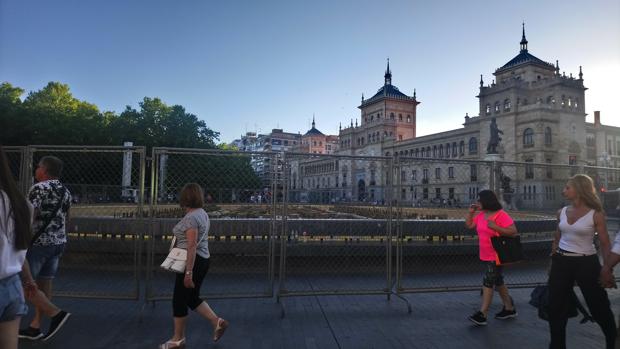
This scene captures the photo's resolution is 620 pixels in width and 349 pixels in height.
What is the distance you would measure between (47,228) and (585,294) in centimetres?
596

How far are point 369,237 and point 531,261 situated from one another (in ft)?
15.1

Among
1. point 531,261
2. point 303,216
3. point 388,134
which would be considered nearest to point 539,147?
point 388,134

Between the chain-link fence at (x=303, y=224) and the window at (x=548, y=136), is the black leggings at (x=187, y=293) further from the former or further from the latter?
the window at (x=548, y=136)

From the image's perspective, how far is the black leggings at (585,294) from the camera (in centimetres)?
418

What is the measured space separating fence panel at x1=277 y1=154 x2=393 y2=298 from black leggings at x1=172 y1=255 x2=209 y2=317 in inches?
107

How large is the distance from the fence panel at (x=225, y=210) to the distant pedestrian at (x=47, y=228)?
132 cm

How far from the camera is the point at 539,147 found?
53.9 meters

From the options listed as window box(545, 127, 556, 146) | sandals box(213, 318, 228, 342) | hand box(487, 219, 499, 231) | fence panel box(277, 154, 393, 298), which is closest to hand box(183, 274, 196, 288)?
sandals box(213, 318, 228, 342)

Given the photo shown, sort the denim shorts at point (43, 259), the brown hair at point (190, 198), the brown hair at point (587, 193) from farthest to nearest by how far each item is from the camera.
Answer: the denim shorts at point (43, 259) → the brown hair at point (190, 198) → the brown hair at point (587, 193)

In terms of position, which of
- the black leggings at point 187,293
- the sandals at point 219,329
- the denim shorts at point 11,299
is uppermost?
the denim shorts at point 11,299

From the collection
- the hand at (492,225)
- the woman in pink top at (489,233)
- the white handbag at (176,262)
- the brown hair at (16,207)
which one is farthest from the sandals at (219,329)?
the hand at (492,225)

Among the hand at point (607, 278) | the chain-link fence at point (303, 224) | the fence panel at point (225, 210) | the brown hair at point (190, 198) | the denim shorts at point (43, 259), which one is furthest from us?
the chain-link fence at point (303, 224)

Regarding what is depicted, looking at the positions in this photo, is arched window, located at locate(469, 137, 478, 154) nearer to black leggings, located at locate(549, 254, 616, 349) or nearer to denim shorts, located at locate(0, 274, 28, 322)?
black leggings, located at locate(549, 254, 616, 349)

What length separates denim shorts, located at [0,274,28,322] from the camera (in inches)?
92.3
